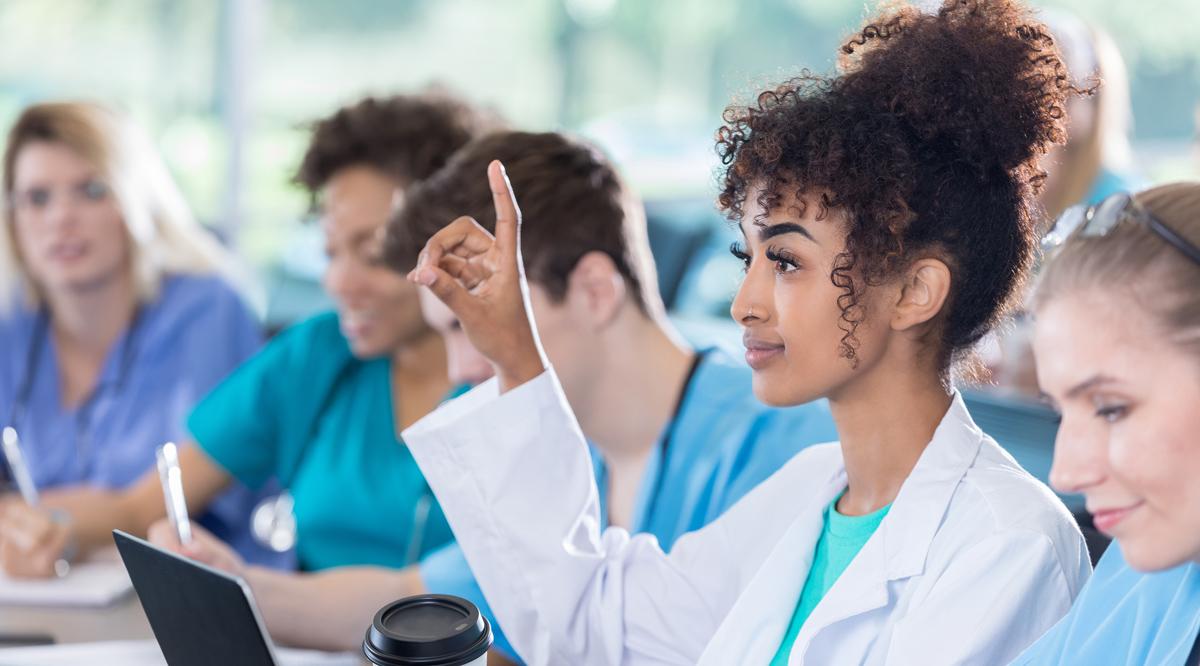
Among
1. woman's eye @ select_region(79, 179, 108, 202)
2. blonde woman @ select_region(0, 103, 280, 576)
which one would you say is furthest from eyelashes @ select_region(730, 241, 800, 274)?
woman's eye @ select_region(79, 179, 108, 202)

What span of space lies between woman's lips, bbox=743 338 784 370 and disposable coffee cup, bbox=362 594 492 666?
1.04ft

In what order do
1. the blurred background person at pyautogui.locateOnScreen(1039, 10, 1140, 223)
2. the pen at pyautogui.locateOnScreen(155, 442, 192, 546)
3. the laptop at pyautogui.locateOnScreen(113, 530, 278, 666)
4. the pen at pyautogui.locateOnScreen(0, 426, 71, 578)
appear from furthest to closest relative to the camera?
the blurred background person at pyautogui.locateOnScreen(1039, 10, 1140, 223) < the pen at pyautogui.locateOnScreen(0, 426, 71, 578) < the pen at pyautogui.locateOnScreen(155, 442, 192, 546) < the laptop at pyautogui.locateOnScreen(113, 530, 278, 666)

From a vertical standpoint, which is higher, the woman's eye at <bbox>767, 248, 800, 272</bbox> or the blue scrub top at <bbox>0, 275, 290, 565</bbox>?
the woman's eye at <bbox>767, 248, 800, 272</bbox>

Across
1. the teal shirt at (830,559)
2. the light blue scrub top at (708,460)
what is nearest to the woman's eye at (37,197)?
the light blue scrub top at (708,460)

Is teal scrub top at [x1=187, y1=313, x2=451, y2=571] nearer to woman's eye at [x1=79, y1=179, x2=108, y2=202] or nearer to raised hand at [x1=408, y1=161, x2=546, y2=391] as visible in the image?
woman's eye at [x1=79, y1=179, x2=108, y2=202]

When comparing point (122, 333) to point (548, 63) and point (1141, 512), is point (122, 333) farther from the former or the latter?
point (548, 63)

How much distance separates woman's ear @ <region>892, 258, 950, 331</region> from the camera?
997mm

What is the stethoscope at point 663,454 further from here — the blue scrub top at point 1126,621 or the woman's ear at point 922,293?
the blue scrub top at point 1126,621

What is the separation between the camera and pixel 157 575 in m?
0.92

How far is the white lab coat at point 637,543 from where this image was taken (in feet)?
3.22

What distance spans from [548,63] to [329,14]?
951 mm

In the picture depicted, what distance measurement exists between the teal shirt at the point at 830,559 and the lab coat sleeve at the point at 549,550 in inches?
4.6

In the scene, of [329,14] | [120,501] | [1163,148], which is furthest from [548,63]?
[120,501]

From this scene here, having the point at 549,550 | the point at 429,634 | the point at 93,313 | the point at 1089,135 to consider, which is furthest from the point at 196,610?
the point at 1089,135
